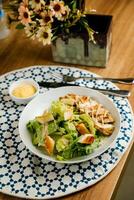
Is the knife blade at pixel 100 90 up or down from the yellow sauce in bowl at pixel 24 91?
up

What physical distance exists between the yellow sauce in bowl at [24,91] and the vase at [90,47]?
18cm

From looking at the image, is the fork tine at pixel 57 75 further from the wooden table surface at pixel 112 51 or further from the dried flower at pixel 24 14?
the dried flower at pixel 24 14

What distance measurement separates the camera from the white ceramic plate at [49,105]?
2.68 ft

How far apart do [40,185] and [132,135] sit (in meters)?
0.27

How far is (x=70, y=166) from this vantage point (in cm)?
82

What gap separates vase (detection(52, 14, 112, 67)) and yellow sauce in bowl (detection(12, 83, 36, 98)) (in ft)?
0.58

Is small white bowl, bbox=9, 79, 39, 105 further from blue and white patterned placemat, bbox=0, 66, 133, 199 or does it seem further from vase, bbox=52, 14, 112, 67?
vase, bbox=52, 14, 112, 67

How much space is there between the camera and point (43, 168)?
0.82 m

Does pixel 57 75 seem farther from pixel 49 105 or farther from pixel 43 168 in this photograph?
pixel 43 168

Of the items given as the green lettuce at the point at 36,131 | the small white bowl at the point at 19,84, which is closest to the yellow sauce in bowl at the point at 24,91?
the small white bowl at the point at 19,84

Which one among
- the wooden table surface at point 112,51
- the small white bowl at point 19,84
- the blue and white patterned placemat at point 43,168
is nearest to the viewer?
the blue and white patterned placemat at point 43,168

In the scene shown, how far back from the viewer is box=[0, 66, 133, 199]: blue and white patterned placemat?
78cm

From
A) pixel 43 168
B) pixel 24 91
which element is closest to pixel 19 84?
pixel 24 91

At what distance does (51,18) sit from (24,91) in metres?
0.23
